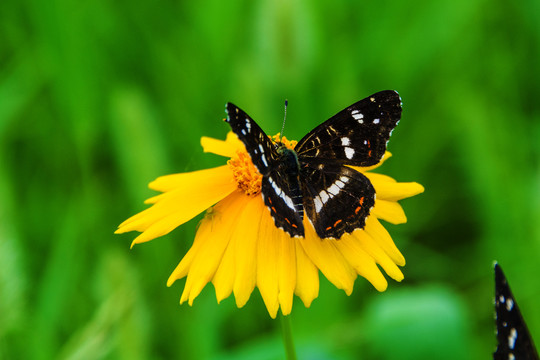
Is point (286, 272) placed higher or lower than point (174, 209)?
lower

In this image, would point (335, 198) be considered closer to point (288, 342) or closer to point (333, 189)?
point (333, 189)

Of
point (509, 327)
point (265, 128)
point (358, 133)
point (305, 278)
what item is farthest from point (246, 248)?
point (265, 128)

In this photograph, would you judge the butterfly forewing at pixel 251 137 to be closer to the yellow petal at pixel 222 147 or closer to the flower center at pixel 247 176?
the flower center at pixel 247 176

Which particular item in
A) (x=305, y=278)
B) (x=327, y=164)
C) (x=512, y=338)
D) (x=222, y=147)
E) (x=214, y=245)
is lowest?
(x=512, y=338)

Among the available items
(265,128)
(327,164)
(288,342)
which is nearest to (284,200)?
(327,164)

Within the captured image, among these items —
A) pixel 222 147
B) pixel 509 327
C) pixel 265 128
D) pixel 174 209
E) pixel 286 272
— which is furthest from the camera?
pixel 265 128

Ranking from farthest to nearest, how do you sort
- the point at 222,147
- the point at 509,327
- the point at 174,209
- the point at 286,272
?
the point at 222,147
the point at 174,209
the point at 286,272
the point at 509,327

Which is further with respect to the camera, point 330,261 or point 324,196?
point 324,196

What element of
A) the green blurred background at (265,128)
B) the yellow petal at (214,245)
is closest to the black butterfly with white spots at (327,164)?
the yellow petal at (214,245)
